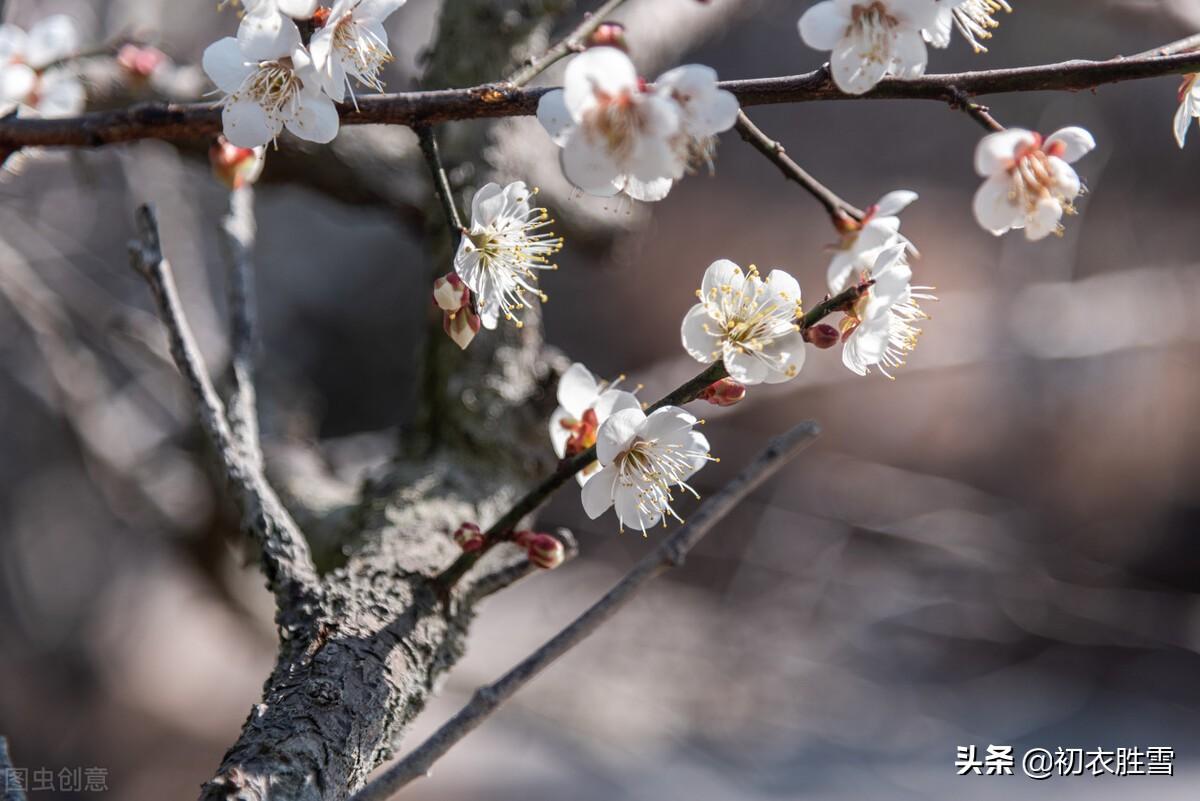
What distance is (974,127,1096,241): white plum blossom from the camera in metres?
0.55

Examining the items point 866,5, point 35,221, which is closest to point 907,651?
point 866,5

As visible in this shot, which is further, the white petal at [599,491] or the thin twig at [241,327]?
the thin twig at [241,327]

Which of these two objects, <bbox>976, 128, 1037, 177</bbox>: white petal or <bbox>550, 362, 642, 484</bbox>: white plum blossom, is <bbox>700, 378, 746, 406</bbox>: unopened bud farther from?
<bbox>976, 128, 1037, 177</bbox>: white petal

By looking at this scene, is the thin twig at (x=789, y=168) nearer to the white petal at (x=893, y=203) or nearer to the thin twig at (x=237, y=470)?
the white petal at (x=893, y=203)

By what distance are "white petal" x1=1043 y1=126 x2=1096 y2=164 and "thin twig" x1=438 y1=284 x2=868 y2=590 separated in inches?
6.3

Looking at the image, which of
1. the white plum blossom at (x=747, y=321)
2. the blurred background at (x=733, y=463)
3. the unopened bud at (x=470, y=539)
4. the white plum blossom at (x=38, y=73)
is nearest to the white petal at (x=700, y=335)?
the white plum blossom at (x=747, y=321)

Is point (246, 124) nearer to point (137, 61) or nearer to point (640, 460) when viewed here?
point (640, 460)

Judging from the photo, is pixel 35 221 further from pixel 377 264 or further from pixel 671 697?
pixel 671 697

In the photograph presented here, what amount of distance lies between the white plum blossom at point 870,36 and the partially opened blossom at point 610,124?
10 centimetres

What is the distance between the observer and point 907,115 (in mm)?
2688

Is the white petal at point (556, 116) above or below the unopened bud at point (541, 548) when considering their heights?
above

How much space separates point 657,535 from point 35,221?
5.22 feet

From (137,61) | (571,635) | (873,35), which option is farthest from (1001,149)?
(137,61)

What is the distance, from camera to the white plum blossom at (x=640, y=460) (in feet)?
1.80
